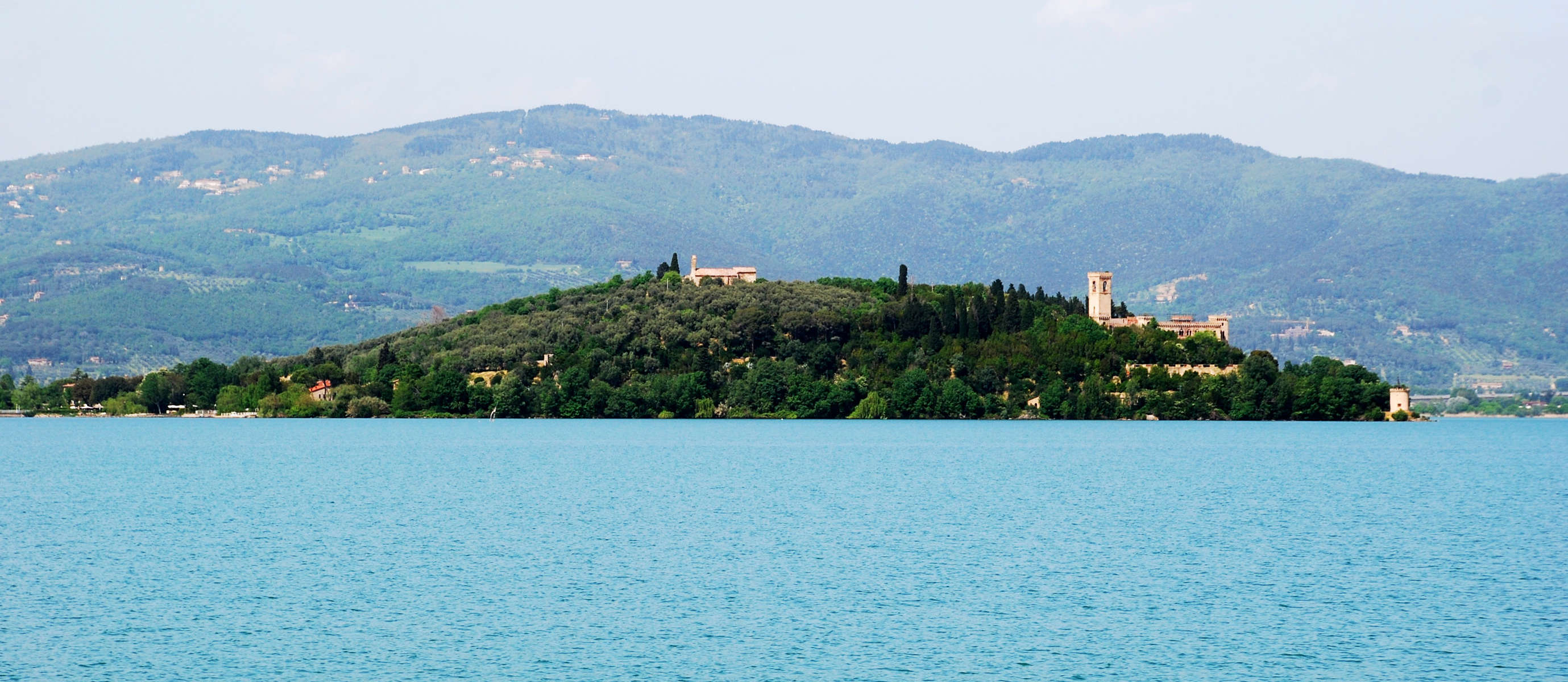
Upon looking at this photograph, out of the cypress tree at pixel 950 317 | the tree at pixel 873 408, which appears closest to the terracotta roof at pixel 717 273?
the cypress tree at pixel 950 317

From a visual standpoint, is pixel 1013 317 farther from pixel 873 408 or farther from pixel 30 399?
pixel 30 399

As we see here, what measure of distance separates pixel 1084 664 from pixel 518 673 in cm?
887

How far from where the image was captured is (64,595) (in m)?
31.2

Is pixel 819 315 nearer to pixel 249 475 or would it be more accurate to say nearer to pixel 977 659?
pixel 249 475

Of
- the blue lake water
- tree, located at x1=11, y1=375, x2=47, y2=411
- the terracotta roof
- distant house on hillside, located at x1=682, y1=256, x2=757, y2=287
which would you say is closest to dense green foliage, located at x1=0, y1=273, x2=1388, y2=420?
distant house on hillside, located at x1=682, y1=256, x2=757, y2=287

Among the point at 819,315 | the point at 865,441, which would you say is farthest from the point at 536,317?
the point at 865,441

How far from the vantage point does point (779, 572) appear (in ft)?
115

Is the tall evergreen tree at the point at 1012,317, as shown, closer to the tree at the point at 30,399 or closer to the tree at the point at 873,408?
the tree at the point at 873,408

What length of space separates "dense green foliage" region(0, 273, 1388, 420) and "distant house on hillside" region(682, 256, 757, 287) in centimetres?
964

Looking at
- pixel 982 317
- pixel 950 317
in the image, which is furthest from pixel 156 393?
pixel 982 317

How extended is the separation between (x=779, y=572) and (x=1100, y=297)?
4470 inches

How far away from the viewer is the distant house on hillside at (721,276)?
506ft

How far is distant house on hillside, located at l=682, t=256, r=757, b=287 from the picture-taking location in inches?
6078

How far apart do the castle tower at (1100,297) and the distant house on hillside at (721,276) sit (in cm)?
3257
